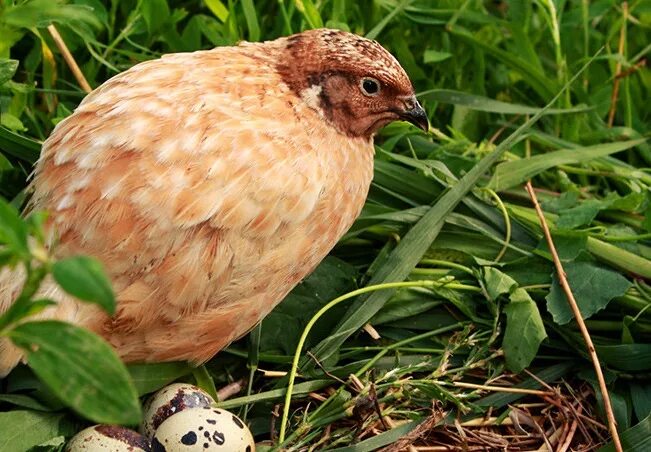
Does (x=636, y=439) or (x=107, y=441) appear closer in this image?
(x=107, y=441)

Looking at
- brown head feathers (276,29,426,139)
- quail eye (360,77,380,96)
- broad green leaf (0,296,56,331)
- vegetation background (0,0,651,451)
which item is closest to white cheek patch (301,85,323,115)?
brown head feathers (276,29,426,139)

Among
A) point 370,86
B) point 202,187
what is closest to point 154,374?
point 202,187

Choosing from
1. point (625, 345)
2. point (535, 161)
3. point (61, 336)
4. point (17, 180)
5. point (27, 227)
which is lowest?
point (625, 345)

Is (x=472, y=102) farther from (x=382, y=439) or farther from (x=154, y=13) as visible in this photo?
(x=382, y=439)

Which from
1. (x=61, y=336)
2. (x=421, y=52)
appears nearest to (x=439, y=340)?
(x=421, y=52)

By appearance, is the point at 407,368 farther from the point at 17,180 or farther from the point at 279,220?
the point at 17,180
